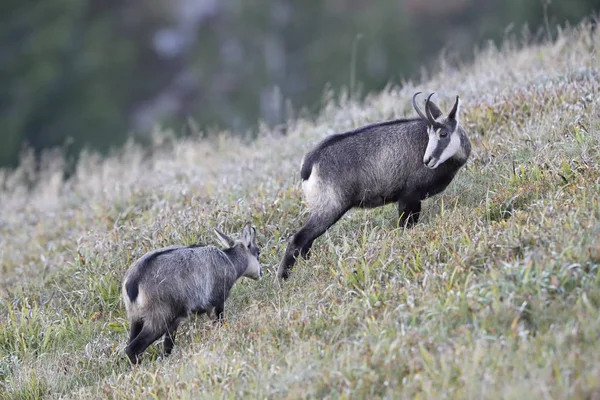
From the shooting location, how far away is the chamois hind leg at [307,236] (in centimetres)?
778

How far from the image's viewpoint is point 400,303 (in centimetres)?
617

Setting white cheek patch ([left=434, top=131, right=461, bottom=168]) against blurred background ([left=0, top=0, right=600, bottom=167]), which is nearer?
white cheek patch ([left=434, top=131, right=461, bottom=168])

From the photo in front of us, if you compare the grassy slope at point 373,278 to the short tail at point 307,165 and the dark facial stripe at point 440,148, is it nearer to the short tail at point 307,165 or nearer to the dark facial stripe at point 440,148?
the dark facial stripe at point 440,148

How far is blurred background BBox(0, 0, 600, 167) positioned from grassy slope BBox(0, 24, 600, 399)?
17907 millimetres

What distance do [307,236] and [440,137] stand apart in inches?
60.7

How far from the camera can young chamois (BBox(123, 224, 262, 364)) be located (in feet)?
22.8

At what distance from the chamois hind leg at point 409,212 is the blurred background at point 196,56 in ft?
68.3

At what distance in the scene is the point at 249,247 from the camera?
796 cm

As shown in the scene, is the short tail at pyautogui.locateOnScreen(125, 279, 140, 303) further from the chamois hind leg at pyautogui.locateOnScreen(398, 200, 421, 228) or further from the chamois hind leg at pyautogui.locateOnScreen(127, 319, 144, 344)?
the chamois hind leg at pyautogui.locateOnScreen(398, 200, 421, 228)

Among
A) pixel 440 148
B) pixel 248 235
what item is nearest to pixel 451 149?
pixel 440 148

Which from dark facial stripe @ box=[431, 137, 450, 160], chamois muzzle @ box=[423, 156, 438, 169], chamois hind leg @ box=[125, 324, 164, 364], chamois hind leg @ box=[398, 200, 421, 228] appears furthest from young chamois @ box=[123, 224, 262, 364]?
dark facial stripe @ box=[431, 137, 450, 160]

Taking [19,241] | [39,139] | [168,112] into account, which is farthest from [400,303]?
[168,112]

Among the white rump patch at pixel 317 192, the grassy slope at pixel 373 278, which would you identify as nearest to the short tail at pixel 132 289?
the grassy slope at pixel 373 278

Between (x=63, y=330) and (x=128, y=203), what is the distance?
3258mm
